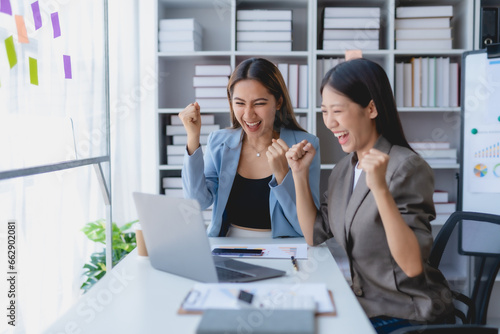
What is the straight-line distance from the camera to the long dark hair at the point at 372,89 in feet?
4.68

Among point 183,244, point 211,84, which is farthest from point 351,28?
point 183,244

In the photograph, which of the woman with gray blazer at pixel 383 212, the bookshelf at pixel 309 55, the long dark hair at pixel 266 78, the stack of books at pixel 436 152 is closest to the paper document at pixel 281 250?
the woman with gray blazer at pixel 383 212

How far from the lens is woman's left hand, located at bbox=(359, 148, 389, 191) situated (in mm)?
1215

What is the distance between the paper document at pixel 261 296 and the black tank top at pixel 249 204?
0.73 m

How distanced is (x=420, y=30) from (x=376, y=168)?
6.82 ft

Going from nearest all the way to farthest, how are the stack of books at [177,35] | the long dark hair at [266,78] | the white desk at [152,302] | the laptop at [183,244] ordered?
the white desk at [152,302], the laptop at [183,244], the long dark hair at [266,78], the stack of books at [177,35]

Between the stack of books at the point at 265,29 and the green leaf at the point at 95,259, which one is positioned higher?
the stack of books at the point at 265,29

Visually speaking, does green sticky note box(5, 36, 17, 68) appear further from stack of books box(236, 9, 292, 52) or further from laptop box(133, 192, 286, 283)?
stack of books box(236, 9, 292, 52)

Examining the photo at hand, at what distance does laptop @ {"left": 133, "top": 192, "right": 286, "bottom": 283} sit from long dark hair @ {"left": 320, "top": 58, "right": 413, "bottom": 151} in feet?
1.77

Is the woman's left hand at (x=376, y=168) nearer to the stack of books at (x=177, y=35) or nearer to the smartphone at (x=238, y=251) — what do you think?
the smartphone at (x=238, y=251)

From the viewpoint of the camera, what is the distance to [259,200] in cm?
193

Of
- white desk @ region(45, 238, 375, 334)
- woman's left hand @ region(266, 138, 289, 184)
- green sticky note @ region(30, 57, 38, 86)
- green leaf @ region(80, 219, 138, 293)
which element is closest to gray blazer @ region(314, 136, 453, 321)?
white desk @ region(45, 238, 375, 334)

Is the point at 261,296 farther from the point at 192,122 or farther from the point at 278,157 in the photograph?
the point at 192,122

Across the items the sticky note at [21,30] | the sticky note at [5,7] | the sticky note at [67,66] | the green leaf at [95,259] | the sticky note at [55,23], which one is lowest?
the green leaf at [95,259]
